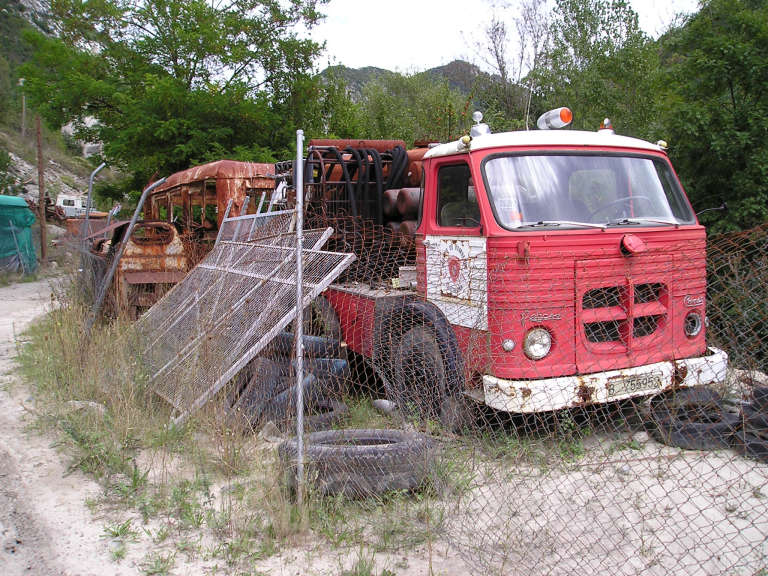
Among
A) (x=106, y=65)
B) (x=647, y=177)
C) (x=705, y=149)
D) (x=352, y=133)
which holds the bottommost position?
(x=647, y=177)

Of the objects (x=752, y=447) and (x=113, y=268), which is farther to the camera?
(x=113, y=268)

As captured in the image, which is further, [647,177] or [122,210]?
[122,210]

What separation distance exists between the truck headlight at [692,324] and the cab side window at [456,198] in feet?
5.75

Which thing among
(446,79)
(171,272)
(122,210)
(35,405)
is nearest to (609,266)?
(35,405)

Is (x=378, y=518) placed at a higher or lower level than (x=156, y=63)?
lower

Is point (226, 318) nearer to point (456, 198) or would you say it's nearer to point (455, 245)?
point (455, 245)

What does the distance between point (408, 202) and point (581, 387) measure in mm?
2862

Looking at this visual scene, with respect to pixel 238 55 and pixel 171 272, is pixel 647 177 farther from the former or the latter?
pixel 238 55

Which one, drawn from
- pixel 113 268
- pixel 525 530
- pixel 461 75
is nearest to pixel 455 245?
pixel 525 530

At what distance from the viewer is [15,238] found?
19531 millimetres

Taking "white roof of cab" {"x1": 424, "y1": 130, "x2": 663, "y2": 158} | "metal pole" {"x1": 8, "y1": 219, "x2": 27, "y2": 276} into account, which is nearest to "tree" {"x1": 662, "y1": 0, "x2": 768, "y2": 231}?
"white roof of cab" {"x1": 424, "y1": 130, "x2": 663, "y2": 158}

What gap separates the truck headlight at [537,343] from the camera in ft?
14.3

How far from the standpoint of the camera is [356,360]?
6.92m

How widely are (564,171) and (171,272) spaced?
20.6 feet
